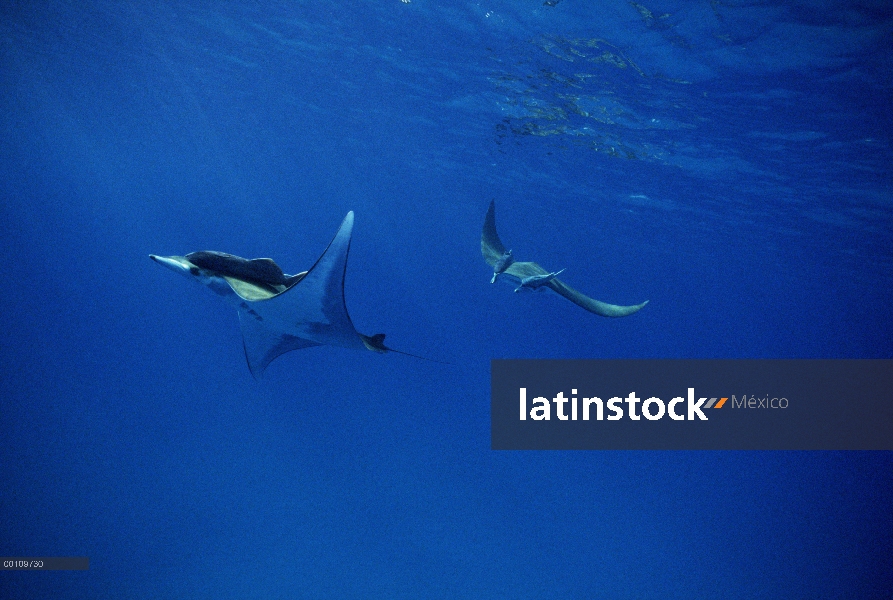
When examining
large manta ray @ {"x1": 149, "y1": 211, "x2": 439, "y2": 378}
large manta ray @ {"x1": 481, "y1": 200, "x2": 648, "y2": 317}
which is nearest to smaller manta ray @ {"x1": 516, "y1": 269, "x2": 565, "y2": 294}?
large manta ray @ {"x1": 481, "y1": 200, "x2": 648, "y2": 317}

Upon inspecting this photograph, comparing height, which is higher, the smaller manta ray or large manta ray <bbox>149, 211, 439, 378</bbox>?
the smaller manta ray

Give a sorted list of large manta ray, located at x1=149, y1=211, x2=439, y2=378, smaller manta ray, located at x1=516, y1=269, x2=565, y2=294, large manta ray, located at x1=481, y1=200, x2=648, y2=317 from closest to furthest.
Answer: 1. large manta ray, located at x1=149, y1=211, x2=439, y2=378
2. smaller manta ray, located at x1=516, y1=269, x2=565, y2=294
3. large manta ray, located at x1=481, y1=200, x2=648, y2=317

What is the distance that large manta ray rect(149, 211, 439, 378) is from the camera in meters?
3.91

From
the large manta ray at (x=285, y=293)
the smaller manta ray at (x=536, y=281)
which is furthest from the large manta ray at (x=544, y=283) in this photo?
the large manta ray at (x=285, y=293)

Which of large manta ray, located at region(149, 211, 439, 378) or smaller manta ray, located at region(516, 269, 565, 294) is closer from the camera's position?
large manta ray, located at region(149, 211, 439, 378)

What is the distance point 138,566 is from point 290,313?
19.3 metres

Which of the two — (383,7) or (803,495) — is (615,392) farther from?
(383,7)

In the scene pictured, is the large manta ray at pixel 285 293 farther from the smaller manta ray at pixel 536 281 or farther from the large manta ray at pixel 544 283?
the large manta ray at pixel 544 283

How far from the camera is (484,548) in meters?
22.4

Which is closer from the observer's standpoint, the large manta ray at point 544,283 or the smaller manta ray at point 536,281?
the smaller manta ray at point 536,281

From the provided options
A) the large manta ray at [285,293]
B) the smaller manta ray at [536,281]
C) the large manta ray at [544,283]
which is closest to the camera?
the large manta ray at [285,293]

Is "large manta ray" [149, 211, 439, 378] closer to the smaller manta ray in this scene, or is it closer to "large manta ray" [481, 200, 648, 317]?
the smaller manta ray

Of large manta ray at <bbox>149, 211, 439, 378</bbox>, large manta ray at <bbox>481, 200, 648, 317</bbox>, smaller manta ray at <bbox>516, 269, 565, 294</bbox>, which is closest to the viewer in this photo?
large manta ray at <bbox>149, 211, 439, 378</bbox>

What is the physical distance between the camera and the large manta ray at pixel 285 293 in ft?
12.8
